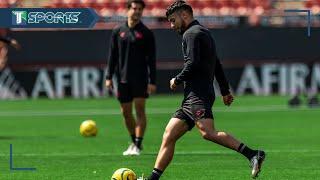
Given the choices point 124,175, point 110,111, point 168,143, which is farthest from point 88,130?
point 168,143

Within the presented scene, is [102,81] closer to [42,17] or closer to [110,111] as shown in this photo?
[110,111]

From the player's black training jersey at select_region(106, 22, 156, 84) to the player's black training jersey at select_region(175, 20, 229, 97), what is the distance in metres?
4.23

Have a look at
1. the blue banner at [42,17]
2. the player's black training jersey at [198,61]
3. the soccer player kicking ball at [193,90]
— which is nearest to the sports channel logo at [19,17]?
the blue banner at [42,17]

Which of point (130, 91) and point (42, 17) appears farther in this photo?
point (130, 91)

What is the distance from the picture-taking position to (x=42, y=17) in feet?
41.8

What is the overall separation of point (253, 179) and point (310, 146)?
195 inches

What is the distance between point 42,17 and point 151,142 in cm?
558

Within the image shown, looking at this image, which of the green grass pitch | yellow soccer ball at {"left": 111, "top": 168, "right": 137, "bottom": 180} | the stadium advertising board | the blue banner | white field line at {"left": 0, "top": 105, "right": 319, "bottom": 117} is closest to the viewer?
yellow soccer ball at {"left": 111, "top": 168, "right": 137, "bottom": 180}

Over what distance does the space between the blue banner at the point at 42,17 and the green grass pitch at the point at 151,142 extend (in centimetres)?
193

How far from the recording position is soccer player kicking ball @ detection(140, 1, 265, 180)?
11086 millimetres

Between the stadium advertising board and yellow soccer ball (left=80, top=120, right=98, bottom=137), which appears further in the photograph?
the stadium advertising board

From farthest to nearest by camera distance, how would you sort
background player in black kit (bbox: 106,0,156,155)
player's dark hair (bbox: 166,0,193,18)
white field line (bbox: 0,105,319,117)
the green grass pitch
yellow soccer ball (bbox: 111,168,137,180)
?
white field line (bbox: 0,105,319,117) → background player in black kit (bbox: 106,0,156,155) → the green grass pitch → yellow soccer ball (bbox: 111,168,137,180) → player's dark hair (bbox: 166,0,193,18)

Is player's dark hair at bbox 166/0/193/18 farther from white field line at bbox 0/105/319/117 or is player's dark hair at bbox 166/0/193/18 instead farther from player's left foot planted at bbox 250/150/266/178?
white field line at bbox 0/105/319/117

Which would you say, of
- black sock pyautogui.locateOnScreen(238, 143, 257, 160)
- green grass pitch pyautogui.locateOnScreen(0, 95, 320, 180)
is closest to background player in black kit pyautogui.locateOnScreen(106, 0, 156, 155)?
green grass pitch pyautogui.locateOnScreen(0, 95, 320, 180)
